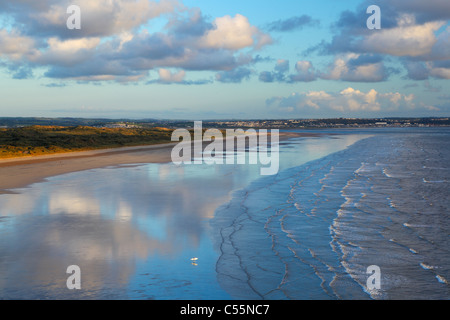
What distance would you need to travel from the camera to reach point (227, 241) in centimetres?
1143

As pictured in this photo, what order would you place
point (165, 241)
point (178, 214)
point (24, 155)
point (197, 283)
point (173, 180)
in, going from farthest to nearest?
point (24, 155) < point (173, 180) < point (178, 214) < point (165, 241) < point (197, 283)

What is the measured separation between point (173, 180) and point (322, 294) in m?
17.4

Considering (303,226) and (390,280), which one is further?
(303,226)

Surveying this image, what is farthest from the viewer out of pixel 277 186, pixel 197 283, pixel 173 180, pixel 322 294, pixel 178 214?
pixel 173 180

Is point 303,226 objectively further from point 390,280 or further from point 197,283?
point 197,283

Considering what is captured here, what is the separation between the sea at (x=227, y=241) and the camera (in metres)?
8.04

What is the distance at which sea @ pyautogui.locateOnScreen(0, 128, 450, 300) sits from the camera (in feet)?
26.4

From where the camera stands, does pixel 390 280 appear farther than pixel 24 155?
No
